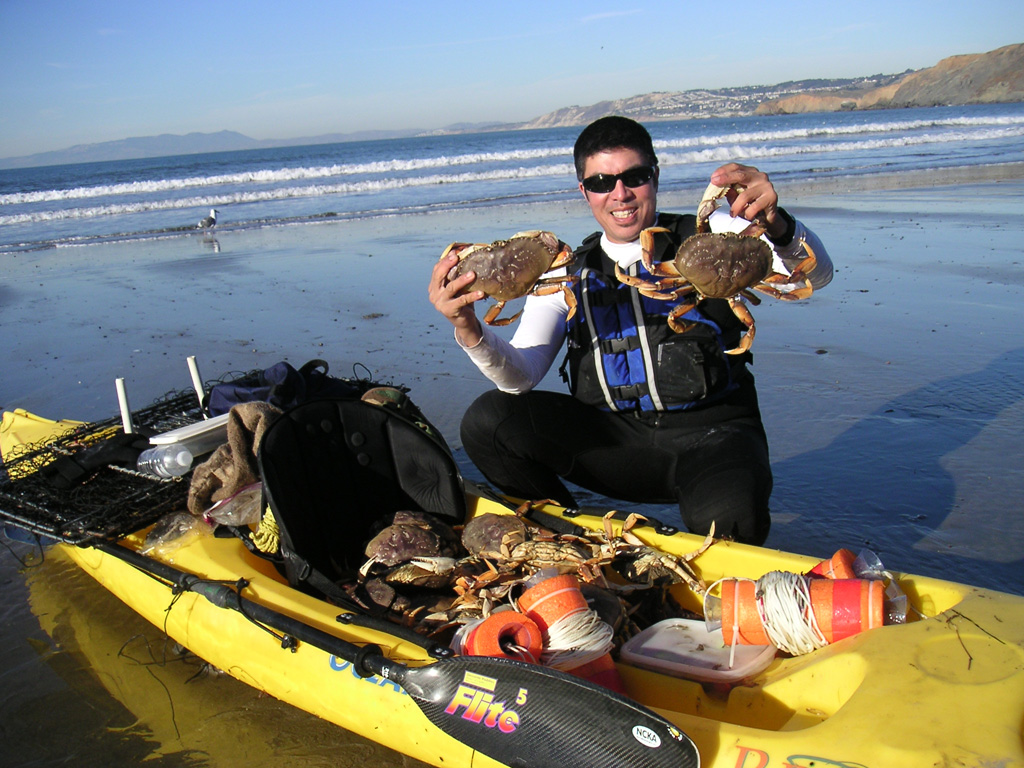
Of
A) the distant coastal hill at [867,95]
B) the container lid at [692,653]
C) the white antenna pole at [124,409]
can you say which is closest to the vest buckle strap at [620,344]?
the container lid at [692,653]

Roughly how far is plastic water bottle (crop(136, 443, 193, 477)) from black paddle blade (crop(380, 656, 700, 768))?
67.5 inches

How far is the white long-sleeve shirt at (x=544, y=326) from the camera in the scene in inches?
121

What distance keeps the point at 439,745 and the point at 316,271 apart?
8.72 m

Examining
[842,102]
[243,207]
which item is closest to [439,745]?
[243,207]

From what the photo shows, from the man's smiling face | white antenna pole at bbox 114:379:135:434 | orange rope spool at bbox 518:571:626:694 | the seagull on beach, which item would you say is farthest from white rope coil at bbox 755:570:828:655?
the seagull on beach

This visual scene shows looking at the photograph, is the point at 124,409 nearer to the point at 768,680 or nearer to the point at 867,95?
the point at 768,680

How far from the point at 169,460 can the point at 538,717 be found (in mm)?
2234

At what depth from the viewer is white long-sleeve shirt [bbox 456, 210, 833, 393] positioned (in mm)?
3070

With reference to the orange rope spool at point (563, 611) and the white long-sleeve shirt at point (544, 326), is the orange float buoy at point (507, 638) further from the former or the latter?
the white long-sleeve shirt at point (544, 326)

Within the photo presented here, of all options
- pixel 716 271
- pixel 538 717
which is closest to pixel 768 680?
pixel 538 717

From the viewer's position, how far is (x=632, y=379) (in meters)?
3.23

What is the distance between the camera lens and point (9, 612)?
350cm

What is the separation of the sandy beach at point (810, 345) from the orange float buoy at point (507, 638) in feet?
6.19

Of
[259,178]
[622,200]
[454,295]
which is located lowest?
[454,295]
